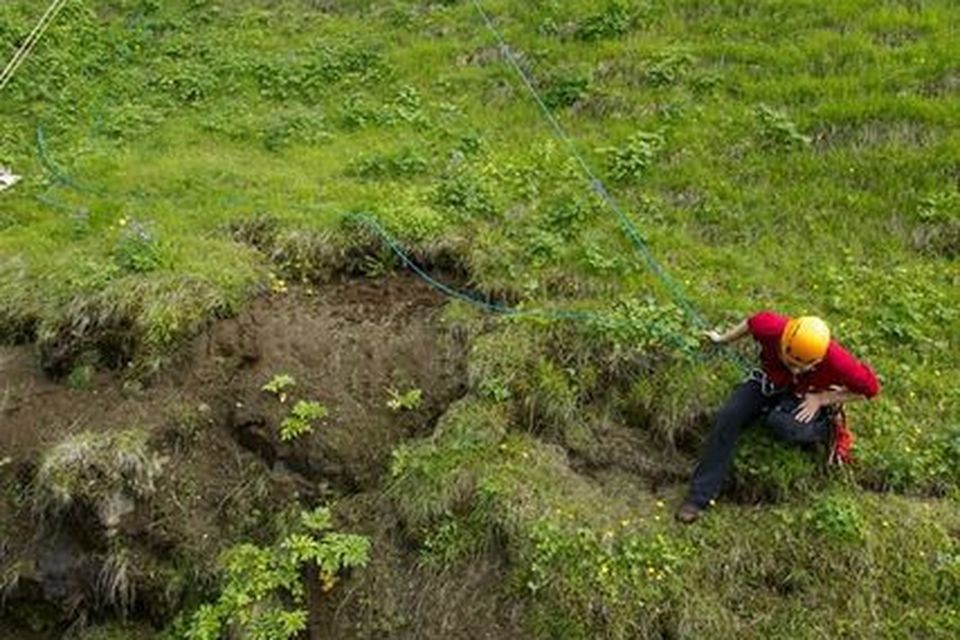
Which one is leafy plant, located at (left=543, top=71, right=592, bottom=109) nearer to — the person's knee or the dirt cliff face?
the dirt cliff face

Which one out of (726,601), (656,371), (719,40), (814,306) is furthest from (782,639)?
(719,40)

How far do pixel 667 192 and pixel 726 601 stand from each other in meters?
4.34

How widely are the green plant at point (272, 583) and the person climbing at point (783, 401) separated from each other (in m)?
2.38

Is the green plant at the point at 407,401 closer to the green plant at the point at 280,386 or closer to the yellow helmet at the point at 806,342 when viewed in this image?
the green plant at the point at 280,386

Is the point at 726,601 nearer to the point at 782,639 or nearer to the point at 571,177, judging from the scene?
the point at 782,639

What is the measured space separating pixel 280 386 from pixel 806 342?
12.9 feet

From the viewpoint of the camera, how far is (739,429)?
716 centimetres

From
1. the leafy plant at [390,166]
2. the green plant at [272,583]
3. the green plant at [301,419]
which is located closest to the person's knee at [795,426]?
the green plant at [272,583]

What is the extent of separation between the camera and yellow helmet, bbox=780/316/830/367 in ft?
21.9

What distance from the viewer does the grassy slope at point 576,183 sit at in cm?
723

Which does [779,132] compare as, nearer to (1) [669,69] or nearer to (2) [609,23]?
(1) [669,69]

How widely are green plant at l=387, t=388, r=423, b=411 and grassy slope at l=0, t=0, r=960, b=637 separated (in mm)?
645

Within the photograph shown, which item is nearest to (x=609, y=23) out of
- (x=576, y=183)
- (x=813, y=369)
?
(x=576, y=183)

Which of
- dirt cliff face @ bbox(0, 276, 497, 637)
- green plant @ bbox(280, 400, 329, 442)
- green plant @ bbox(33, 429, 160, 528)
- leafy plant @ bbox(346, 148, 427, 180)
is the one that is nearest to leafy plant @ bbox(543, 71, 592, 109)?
leafy plant @ bbox(346, 148, 427, 180)
